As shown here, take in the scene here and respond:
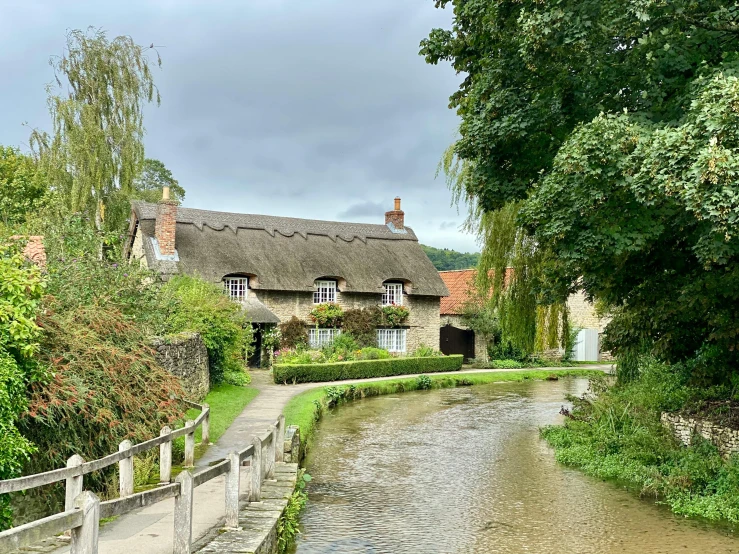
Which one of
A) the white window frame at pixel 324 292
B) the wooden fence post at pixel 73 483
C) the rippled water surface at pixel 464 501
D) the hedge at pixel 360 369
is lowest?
the rippled water surface at pixel 464 501

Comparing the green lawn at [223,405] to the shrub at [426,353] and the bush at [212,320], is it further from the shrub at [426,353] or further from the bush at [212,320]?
the shrub at [426,353]

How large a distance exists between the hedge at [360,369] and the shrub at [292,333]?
163 inches

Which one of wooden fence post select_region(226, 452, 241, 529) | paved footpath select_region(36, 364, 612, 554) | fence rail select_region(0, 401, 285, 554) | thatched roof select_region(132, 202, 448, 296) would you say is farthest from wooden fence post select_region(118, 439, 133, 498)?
thatched roof select_region(132, 202, 448, 296)

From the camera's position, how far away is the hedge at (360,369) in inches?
1003

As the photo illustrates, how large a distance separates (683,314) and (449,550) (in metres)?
6.28

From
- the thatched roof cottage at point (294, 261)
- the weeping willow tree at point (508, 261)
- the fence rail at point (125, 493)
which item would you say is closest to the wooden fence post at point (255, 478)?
the fence rail at point (125, 493)

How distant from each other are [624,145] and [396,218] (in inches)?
1181

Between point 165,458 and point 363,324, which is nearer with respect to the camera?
point 165,458

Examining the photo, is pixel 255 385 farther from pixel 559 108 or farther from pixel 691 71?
pixel 691 71

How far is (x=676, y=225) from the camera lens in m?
11.4

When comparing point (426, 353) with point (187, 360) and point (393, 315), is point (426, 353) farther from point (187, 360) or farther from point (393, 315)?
point (187, 360)

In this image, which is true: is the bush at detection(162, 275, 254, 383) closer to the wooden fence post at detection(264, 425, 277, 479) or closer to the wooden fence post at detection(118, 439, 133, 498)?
the wooden fence post at detection(264, 425, 277, 479)

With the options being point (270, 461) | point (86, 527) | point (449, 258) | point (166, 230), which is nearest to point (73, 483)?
point (86, 527)

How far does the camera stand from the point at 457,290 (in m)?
41.9
